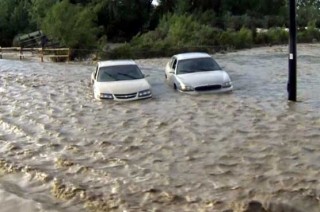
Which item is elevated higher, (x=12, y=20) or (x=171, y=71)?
(x=12, y=20)

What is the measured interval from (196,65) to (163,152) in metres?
7.60

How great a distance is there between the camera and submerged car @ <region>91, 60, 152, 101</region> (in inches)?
618

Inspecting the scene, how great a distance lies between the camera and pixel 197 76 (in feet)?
54.4

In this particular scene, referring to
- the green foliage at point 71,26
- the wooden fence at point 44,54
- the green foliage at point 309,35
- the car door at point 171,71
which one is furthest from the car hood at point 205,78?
the green foliage at point 309,35

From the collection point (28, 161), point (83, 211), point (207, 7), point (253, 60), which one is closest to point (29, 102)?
point (28, 161)

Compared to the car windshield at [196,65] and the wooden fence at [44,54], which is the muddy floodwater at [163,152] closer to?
the car windshield at [196,65]

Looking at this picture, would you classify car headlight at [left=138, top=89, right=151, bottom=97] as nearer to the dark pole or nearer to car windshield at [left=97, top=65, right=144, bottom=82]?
car windshield at [left=97, top=65, right=144, bottom=82]

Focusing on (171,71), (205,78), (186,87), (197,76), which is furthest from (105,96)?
(171,71)

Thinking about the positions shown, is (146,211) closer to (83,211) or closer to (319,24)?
(83,211)

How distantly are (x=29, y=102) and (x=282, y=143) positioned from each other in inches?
369

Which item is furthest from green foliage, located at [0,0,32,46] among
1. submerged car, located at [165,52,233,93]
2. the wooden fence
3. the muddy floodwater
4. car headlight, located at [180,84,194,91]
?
car headlight, located at [180,84,194,91]

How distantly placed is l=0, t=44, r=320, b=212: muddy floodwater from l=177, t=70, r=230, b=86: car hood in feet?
1.65

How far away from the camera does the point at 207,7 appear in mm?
58094

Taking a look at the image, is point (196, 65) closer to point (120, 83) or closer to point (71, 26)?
point (120, 83)
